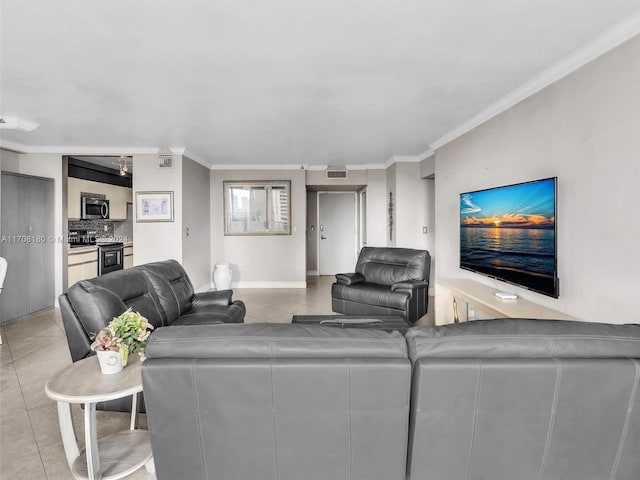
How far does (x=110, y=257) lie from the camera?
6457 millimetres

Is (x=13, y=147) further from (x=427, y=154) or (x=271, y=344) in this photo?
(x=427, y=154)

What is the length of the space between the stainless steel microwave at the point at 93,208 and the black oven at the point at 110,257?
21.1 inches


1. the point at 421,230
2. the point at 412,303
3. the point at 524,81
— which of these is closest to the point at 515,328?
the point at 524,81

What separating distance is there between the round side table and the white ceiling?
191 cm

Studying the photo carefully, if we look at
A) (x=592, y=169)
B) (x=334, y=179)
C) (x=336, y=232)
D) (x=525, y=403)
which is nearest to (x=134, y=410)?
(x=525, y=403)

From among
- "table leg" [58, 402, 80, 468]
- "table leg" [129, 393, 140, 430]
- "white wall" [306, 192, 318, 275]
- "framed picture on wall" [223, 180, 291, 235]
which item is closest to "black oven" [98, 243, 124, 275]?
"framed picture on wall" [223, 180, 291, 235]

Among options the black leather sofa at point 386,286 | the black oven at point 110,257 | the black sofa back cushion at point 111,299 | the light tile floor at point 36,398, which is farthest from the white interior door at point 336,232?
the black sofa back cushion at point 111,299

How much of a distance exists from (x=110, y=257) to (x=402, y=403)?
669cm

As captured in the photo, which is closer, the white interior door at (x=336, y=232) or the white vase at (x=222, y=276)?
the white vase at (x=222, y=276)

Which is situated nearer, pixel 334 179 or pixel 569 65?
pixel 569 65

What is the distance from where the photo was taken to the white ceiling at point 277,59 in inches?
77.1

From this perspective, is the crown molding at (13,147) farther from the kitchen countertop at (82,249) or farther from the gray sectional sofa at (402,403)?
the gray sectional sofa at (402,403)

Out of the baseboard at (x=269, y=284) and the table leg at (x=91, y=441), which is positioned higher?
the table leg at (x=91, y=441)

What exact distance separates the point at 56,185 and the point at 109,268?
1.77m
